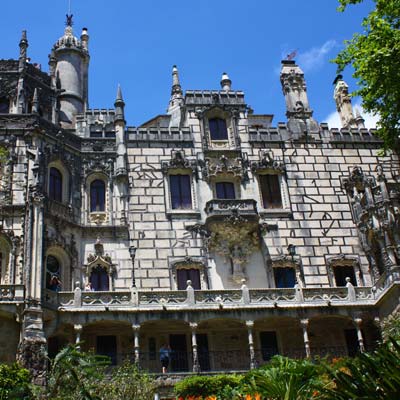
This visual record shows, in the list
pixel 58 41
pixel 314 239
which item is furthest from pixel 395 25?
pixel 58 41

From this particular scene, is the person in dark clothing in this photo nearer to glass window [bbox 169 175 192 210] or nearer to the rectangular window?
glass window [bbox 169 175 192 210]

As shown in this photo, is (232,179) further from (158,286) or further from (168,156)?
(158,286)

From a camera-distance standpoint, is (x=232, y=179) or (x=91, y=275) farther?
(x=232, y=179)

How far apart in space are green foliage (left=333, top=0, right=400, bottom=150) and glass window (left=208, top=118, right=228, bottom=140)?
39.7 feet

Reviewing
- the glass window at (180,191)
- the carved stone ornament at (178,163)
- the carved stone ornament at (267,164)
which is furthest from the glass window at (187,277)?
the carved stone ornament at (267,164)

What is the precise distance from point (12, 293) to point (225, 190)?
41.0 ft

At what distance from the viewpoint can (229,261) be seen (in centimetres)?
3148

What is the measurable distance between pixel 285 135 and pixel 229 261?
28.0 ft

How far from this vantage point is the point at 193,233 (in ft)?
105

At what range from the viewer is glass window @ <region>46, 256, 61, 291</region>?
94.9 feet

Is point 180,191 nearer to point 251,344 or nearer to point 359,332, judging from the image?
point 251,344

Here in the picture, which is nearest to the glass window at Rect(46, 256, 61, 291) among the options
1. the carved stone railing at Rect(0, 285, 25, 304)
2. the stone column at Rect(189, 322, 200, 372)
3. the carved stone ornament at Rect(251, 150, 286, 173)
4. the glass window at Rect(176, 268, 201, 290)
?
the carved stone railing at Rect(0, 285, 25, 304)

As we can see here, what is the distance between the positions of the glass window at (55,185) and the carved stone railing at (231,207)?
23.9ft

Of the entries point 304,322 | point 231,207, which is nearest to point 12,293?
point 231,207
